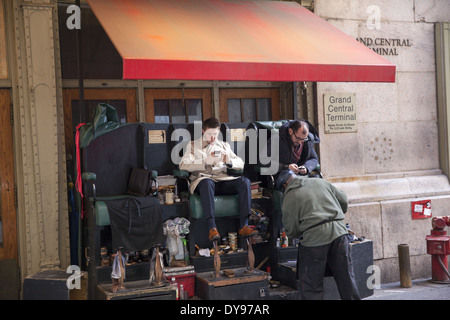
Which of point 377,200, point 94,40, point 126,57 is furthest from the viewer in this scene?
point 377,200

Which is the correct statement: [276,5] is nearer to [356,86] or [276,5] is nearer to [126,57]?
[356,86]

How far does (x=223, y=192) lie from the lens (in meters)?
7.09

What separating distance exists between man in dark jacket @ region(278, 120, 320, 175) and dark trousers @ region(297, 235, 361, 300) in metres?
1.49

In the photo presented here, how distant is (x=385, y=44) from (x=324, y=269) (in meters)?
4.54

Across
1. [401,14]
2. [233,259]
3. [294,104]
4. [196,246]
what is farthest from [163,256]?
[401,14]

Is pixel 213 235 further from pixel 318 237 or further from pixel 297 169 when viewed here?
pixel 297 169

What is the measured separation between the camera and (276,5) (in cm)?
830

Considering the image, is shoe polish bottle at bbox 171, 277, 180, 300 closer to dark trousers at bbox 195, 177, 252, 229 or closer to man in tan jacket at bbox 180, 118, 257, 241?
dark trousers at bbox 195, 177, 252, 229

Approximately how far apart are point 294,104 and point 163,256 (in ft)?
10.3

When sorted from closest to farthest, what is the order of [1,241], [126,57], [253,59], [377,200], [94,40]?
[126,57], [253,59], [1,241], [94,40], [377,200]

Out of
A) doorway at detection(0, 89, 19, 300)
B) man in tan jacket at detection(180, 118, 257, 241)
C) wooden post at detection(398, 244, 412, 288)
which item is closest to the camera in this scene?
man in tan jacket at detection(180, 118, 257, 241)

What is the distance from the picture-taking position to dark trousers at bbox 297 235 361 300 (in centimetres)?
599

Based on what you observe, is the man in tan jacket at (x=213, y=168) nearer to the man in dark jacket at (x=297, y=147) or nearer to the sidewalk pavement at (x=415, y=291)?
the man in dark jacket at (x=297, y=147)

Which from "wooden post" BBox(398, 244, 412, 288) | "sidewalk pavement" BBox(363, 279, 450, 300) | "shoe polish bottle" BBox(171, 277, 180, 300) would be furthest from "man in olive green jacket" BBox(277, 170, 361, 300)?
"wooden post" BBox(398, 244, 412, 288)
